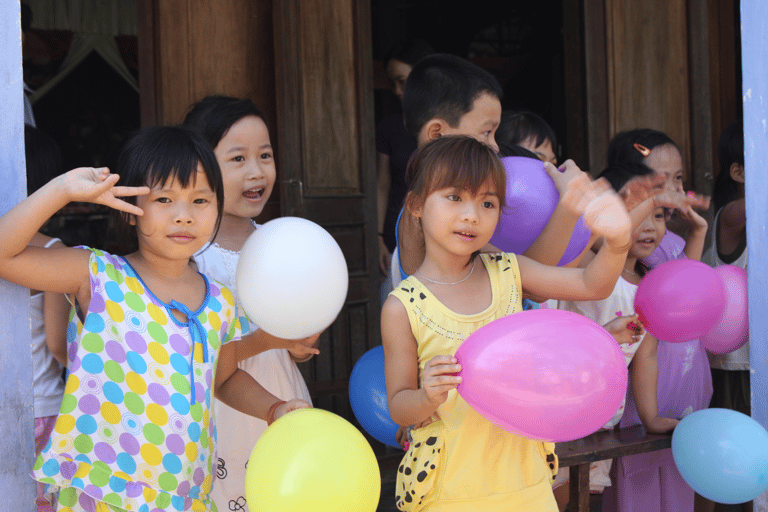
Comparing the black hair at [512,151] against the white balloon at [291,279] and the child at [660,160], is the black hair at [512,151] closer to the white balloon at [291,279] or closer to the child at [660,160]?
the child at [660,160]

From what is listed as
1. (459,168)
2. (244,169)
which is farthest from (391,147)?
(459,168)

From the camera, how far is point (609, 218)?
1.49 m

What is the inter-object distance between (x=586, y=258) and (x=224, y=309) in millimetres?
1236

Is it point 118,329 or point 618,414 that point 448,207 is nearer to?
point 118,329

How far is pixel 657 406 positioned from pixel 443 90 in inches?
48.3

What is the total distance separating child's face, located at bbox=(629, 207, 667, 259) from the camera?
7.73 feet

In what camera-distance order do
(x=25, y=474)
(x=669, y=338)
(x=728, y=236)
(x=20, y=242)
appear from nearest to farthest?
(x=20, y=242) < (x=25, y=474) < (x=669, y=338) < (x=728, y=236)

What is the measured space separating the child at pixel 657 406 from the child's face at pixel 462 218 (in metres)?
0.80

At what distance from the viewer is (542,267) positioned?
1665 millimetres

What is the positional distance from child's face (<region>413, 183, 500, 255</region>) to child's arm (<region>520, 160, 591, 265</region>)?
195 mm

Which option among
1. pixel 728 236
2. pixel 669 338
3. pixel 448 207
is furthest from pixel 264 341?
pixel 728 236

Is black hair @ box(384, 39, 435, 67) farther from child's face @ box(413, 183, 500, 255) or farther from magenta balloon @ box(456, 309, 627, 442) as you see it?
magenta balloon @ box(456, 309, 627, 442)

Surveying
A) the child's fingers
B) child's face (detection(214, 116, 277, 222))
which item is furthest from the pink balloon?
the child's fingers

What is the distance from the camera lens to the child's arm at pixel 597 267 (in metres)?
1.48
